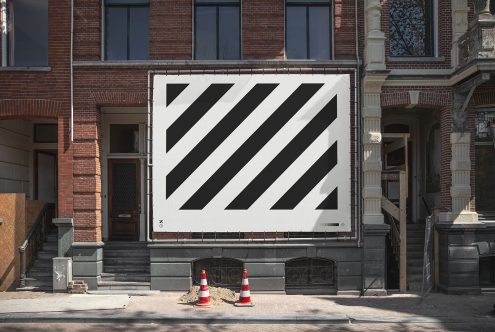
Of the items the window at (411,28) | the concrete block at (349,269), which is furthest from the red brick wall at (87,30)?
the concrete block at (349,269)

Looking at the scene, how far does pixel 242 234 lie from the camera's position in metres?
14.9

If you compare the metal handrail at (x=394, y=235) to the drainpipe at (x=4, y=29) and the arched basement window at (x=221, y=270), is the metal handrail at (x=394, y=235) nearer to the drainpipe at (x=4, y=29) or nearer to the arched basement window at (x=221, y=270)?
the arched basement window at (x=221, y=270)

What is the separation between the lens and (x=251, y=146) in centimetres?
1482

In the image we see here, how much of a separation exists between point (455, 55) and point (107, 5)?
30.7 feet

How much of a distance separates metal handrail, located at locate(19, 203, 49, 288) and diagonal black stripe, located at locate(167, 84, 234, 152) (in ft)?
14.2

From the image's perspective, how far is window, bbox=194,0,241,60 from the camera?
604 inches

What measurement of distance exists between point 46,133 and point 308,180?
8530 millimetres

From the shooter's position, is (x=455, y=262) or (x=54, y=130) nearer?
(x=455, y=262)

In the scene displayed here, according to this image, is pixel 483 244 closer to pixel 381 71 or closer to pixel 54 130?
pixel 381 71

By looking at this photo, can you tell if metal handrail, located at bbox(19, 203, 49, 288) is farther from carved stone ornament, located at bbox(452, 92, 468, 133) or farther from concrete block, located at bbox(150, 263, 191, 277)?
carved stone ornament, located at bbox(452, 92, 468, 133)

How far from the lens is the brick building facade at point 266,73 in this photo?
1465 cm

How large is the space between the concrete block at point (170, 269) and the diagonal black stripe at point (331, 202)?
3.79 meters

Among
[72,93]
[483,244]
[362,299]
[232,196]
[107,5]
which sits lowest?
[362,299]

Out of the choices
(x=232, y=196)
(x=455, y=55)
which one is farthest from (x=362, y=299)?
(x=455, y=55)
